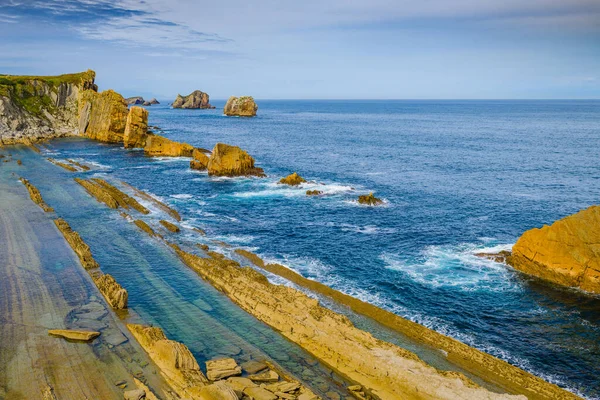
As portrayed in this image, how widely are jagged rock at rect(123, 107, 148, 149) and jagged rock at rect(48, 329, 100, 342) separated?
346 feet

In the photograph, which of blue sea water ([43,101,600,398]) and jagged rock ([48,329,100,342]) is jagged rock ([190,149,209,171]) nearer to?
blue sea water ([43,101,600,398])

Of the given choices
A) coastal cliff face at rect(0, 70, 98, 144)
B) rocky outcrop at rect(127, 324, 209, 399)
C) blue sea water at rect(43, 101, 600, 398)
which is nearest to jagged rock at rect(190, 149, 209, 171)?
blue sea water at rect(43, 101, 600, 398)

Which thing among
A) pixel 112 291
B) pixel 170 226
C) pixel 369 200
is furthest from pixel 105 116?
pixel 112 291

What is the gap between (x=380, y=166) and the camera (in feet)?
327

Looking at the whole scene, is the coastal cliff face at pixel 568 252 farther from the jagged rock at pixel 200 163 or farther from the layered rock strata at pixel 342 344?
the jagged rock at pixel 200 163

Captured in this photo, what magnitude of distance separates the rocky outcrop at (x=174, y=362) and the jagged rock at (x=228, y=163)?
6082cm

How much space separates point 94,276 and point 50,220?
22.1 m

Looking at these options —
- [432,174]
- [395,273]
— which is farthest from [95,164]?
[395,273]

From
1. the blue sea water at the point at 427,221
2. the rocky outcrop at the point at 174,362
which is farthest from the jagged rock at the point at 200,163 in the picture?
the rocky outcrop at the point at 174,362

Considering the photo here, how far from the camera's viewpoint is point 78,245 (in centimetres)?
4756

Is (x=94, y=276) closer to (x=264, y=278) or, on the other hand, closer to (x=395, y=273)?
(x=264, y=278)

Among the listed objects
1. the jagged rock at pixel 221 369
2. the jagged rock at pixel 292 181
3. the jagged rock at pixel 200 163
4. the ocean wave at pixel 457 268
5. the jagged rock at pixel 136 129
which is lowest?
the jagged rock at pixel 221 369

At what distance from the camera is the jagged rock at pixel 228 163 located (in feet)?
294

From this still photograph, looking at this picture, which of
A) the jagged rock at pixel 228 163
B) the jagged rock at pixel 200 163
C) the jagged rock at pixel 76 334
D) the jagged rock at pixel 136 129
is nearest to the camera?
the jagged rock at pixel 76 334
